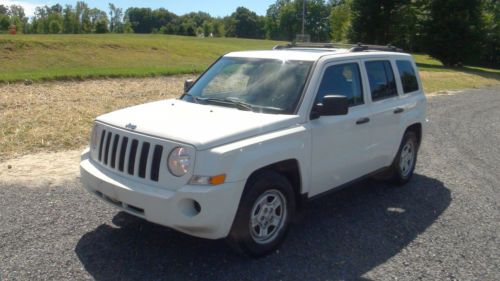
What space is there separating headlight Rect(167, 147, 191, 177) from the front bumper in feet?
0.48

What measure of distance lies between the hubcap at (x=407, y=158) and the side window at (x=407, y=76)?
0.74 m

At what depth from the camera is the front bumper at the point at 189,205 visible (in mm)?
3844

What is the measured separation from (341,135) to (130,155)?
7.20 ft

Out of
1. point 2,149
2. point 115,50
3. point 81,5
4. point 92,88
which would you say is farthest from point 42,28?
point 2,149

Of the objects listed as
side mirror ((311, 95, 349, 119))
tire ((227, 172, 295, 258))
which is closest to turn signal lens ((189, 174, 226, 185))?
tire ((227, 172, 295, 258))

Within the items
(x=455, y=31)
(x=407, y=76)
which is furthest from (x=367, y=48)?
(x=455, y=31)

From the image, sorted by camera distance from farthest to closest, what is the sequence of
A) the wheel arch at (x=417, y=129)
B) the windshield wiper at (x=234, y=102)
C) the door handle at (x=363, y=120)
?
the wheel arch at (x=417, y=129)
the door handle at (x=363, y=120)
the windshield wiper at (x=234, y=102)

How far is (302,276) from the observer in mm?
4137

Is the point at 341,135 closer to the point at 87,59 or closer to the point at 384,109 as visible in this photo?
the point at 384,109

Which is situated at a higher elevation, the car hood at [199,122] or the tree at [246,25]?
the tree at [246,25]

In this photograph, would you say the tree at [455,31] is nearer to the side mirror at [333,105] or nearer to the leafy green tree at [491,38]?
the leafy green tree at [491,38]

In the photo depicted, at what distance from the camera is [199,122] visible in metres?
4.35

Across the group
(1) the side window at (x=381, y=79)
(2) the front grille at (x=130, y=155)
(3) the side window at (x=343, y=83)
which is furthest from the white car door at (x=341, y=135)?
(2) the front grille at (x=130, y=155)

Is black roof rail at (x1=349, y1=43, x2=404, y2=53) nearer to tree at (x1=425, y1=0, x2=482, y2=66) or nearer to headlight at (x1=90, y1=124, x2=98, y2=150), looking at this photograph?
headlight at (x1=90, y1=124, x2=98, y2=150)
